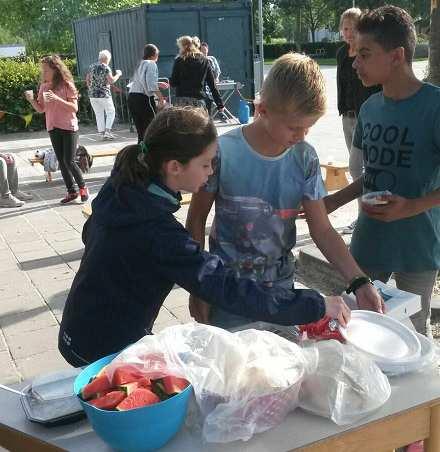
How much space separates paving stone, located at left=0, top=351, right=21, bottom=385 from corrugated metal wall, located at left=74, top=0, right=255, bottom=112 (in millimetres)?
11467

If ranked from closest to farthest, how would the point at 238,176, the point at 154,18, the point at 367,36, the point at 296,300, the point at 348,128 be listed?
the point at 296,300 < the point at 238,176 < the point at 367,36 < the point at 348,128 < the point at 154,18

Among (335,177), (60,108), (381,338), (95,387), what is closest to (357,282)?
(381,338)

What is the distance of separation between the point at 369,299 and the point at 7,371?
7.90 ft

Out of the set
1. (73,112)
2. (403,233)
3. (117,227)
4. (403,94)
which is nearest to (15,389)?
(117,227)

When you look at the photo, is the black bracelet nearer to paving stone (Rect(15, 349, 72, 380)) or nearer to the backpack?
paving stone (Rect(15, 349, 72, 380))

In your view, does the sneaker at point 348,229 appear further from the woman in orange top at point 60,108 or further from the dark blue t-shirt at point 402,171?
the woman in orange top at point 60,108

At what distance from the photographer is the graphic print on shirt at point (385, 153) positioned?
2.39 meters

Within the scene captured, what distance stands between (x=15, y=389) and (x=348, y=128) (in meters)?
5.17

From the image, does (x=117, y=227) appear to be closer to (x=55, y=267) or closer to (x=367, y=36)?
(x=367, y=36)

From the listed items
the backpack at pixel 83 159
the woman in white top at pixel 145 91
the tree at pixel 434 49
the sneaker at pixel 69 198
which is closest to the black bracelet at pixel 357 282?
the tree at pixel 434 49

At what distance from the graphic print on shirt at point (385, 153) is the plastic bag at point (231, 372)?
1.20 metres

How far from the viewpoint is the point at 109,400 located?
1283 millimetres

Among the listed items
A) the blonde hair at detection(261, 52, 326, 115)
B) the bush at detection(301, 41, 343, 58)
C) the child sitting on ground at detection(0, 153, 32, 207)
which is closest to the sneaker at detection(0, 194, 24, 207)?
the child sitting on ground at detection(0, 153, 32, 207)

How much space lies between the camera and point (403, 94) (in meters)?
2.38
